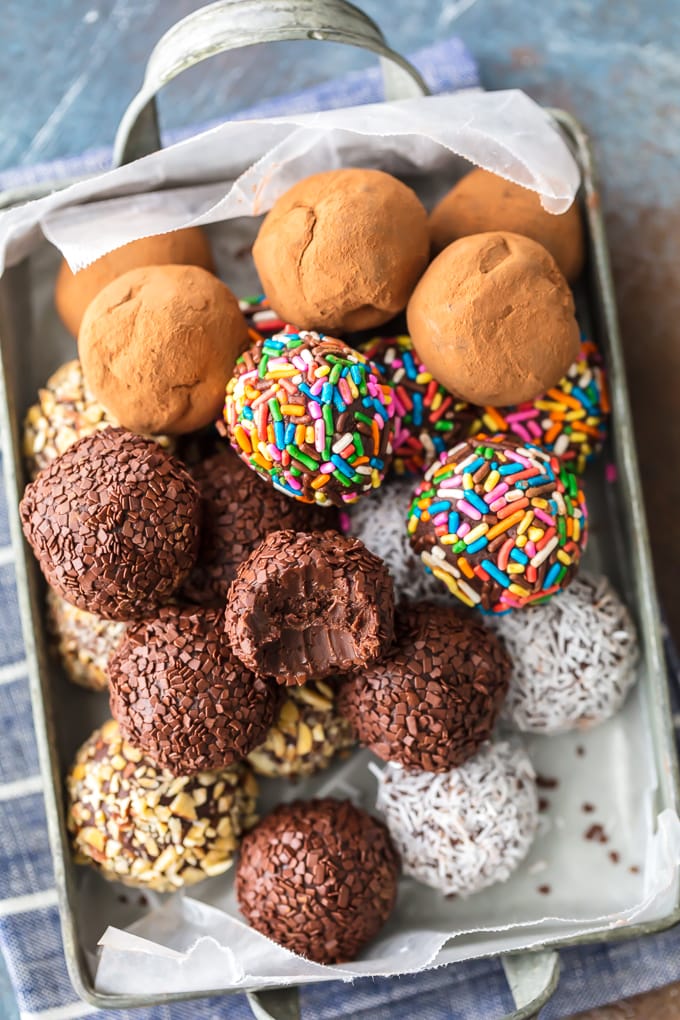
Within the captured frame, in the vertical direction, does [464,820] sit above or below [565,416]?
below

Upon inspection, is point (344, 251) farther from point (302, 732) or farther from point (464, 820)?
point (464, 820)

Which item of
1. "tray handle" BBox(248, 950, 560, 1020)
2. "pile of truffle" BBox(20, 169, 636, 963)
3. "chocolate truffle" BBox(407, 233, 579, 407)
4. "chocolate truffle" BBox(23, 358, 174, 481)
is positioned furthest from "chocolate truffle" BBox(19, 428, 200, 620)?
"tray handle" BBox(248, 950, 560, 1020)

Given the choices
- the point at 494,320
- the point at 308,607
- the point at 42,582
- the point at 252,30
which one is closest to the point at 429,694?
the point at 308,607

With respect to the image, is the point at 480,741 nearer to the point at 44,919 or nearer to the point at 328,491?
the point at 328,491

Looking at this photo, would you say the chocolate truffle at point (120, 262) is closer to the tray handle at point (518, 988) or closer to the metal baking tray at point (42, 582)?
the metal baking tray at point (42, 582)

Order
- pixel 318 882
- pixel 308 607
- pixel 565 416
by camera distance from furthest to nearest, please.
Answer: pixel 565 416, pixel 318 882, pixel 308 607

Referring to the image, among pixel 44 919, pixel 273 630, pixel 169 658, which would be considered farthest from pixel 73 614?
pixel 44 919

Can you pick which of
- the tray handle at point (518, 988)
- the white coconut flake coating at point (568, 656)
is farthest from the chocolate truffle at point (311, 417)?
the tray handle at point (518, 988)
